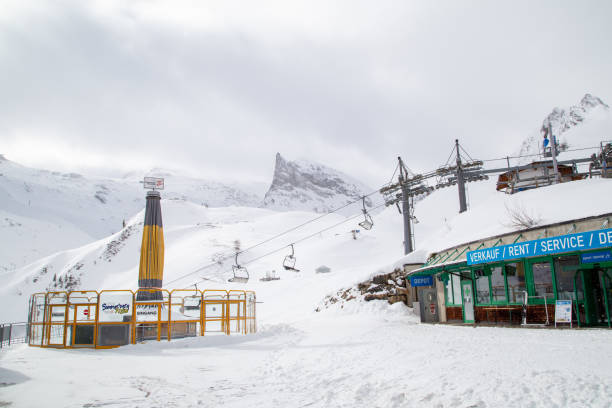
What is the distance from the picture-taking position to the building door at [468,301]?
64.9 ft

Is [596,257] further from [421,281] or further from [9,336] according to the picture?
[9,336]

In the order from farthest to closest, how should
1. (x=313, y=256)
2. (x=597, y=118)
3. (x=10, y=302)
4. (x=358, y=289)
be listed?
(x=597, y=118) < (x=10, y=302) < (x=313, y=256) < (x=358, y=289)

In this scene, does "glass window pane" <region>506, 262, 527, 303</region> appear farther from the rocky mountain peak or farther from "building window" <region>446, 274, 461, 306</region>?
the rocky mountain peak

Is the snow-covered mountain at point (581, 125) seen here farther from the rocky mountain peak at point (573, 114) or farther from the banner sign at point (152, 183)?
the banner sign at point (152, 183)

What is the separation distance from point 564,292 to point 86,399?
1541cm

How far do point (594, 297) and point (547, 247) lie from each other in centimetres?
250

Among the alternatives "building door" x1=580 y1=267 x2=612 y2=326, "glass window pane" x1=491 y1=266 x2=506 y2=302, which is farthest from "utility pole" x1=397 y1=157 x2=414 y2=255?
"building door" x1=580 y1=267 x2=612 y2=326

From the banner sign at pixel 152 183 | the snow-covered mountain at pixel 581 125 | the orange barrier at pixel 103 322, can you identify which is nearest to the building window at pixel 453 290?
the orange barrier at pixel 103 322

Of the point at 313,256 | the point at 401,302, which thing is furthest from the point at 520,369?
the point at 313,256

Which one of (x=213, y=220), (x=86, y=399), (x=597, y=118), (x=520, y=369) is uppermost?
(x=597, y=118)

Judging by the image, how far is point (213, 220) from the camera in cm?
10769

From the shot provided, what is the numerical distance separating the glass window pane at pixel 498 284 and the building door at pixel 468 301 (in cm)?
127

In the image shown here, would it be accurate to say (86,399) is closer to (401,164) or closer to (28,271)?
(401,164)

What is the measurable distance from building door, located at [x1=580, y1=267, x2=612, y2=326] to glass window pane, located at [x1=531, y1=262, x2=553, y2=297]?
1.41 m
